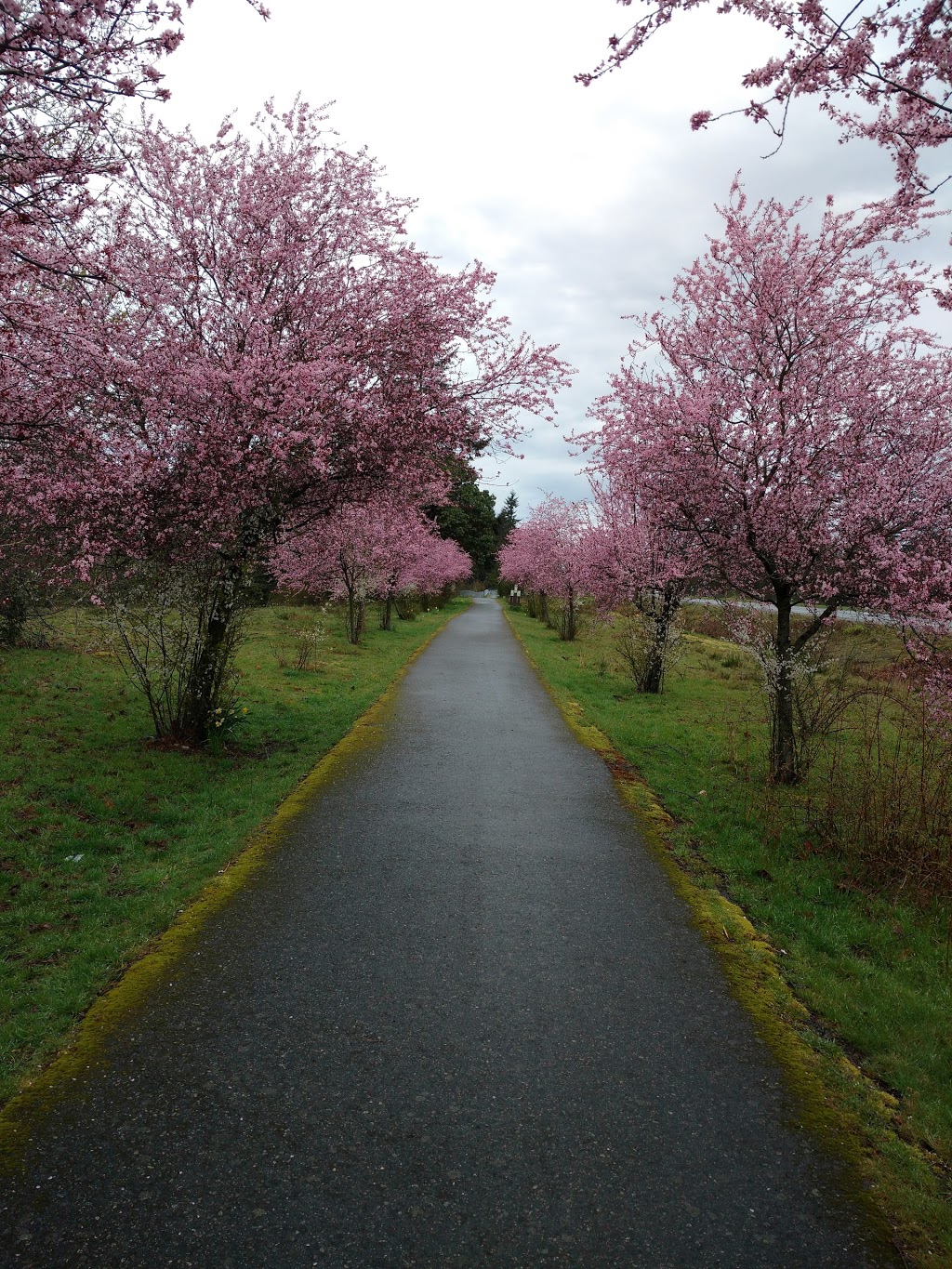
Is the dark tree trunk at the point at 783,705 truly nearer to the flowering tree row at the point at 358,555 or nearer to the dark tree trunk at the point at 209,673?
the flowering tree row at the point at 358,555

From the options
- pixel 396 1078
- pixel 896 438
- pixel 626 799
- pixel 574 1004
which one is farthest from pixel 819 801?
pixel 396 1078

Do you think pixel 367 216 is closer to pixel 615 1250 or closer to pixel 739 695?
pixel 615 1250

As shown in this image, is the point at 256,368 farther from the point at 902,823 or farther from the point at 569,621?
the point at 569,621

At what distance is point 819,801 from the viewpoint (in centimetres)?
796

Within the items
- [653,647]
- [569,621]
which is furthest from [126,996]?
[569,621]

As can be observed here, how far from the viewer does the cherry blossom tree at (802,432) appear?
7473 millimetres

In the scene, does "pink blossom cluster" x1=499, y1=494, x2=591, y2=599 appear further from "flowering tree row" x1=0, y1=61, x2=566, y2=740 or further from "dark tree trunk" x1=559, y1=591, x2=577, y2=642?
"flowering tree row" x1=0, y1=61, x2=566, y2=740

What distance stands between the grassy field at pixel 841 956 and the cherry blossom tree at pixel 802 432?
4.94ft

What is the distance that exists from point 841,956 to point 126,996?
178 inches

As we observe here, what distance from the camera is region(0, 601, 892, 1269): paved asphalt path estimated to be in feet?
7.83

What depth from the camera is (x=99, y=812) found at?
6.68 m

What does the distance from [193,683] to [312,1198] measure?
7.15 metres

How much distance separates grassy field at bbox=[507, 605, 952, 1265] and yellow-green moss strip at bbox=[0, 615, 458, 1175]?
335 cm

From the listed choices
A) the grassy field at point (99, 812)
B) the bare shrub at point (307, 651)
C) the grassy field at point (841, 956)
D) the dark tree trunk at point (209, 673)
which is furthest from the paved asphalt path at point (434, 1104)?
the bare shrub at point (307, 651)
